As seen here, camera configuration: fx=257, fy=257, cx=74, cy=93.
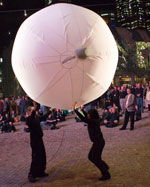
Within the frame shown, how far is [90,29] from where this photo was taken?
4.16 m

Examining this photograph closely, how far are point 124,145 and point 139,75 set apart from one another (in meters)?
26.3

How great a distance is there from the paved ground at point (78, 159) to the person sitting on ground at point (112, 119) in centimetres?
80

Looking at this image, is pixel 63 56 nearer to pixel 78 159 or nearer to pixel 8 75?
pixel 78 159

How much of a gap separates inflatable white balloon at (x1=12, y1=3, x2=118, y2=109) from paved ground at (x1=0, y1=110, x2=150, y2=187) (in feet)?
5.94

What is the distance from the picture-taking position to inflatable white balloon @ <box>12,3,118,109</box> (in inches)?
154

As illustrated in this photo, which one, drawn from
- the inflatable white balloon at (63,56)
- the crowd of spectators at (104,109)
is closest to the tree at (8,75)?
the crowd of spectators at (104,109)

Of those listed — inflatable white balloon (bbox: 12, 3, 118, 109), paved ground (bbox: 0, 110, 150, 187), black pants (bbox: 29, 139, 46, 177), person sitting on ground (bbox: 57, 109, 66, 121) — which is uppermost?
inflatable white balloon (bbox: 12, 3, 118, 109)

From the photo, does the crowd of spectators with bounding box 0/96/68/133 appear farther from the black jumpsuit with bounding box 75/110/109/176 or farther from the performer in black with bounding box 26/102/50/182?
the black jumpsuit with bounding box 75/110/109/176

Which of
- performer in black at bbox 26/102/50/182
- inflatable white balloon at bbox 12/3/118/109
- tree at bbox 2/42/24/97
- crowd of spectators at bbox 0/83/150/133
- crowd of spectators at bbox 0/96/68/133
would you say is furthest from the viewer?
tree at bbox 2/42/24/97

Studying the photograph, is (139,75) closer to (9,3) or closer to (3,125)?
(9,3)

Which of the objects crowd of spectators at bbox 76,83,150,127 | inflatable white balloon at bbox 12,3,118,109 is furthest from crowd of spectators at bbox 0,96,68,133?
inflatable white balloon at bbox 12,3,118,109

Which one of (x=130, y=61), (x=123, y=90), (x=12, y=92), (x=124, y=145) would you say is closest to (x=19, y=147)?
(x=124, y=145)

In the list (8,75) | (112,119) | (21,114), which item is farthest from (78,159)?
(8,75)

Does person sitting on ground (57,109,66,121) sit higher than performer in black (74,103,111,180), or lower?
lower
